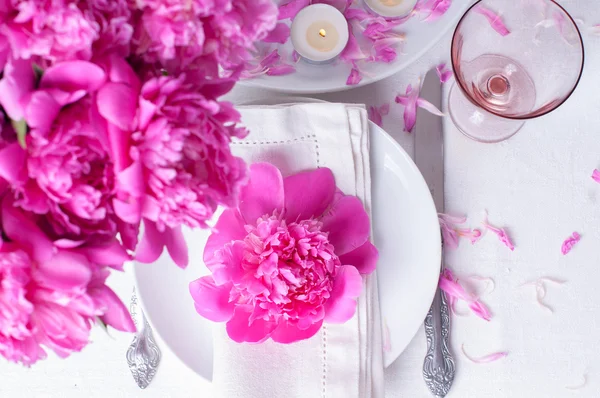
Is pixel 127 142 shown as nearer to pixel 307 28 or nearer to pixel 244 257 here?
pixel 244 257

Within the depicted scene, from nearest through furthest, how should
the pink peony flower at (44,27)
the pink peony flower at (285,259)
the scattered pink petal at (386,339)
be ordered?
1. the pink peony flower at (44,27)
2. the pink peony flower at (285,259)
3. the scattered pink petal at (386,339)

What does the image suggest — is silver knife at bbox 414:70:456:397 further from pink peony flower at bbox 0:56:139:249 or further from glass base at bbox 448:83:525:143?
pink peony flower at bbox 0:56:139:249

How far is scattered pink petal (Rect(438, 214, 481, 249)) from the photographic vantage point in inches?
21.5

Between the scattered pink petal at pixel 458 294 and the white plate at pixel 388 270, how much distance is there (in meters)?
0.05

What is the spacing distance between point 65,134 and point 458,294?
0.42m

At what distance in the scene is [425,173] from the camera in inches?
21.2

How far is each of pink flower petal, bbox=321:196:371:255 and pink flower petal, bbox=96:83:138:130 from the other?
0.25 m

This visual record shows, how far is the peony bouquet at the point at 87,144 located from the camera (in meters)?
0.22

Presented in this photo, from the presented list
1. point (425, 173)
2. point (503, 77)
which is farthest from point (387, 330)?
point (503, 77)

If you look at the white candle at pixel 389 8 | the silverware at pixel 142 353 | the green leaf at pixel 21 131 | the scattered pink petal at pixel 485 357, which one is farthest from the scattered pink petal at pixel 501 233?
the green leaf at pixel 21 131

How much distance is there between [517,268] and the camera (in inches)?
22.0

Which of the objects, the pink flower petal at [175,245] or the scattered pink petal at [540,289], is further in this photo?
the scattered pink petal at [540,289]

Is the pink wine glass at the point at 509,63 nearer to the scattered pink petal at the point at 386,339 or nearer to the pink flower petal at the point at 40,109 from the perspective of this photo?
the scattered pink petal at the point at 386,339

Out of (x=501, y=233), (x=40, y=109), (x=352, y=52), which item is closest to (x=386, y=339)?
(x=501, y=233)
